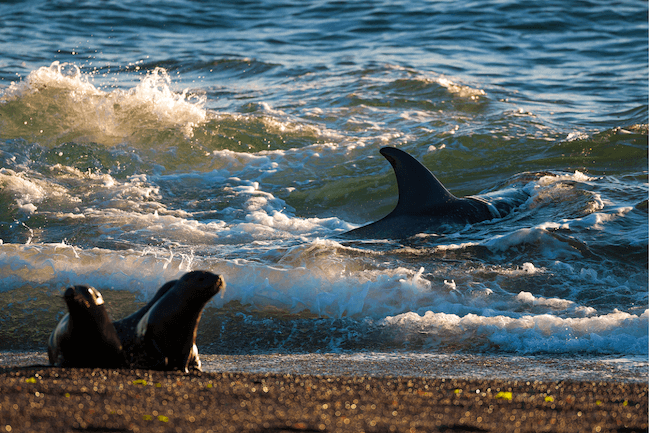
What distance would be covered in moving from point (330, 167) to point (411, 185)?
3944 mm

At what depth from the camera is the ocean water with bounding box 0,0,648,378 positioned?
5148mm

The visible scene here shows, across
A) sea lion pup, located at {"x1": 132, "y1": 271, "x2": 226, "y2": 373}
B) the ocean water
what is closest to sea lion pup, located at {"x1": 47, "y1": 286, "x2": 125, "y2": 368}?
sea lion pup, located at {"x1": 132, "y1": 271, "x2": 226, "y2": 373}

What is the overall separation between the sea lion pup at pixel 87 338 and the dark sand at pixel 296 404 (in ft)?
0.46

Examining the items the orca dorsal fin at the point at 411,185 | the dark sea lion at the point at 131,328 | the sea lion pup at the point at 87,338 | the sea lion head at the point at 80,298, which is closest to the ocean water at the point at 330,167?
the orca dorsal fin at the point at 411,185

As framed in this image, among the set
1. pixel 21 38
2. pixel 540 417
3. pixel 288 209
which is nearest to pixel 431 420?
pixel 540 417

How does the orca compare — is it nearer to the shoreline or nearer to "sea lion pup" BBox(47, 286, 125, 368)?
the shoreline

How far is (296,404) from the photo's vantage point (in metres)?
2.62

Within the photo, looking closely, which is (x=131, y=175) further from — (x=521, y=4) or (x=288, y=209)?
(x=521, y=4)

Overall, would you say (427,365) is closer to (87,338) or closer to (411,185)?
(87,338)

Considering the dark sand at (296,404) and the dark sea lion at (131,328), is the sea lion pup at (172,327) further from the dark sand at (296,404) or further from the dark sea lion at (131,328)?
the dark sand at (296,404)

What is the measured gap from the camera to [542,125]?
1260 centimetres

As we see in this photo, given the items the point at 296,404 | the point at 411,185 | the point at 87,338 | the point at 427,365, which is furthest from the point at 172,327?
the point at 411,185

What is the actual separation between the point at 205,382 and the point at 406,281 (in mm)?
2866

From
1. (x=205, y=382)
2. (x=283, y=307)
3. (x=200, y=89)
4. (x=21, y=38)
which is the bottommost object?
(x=283, y=307)
